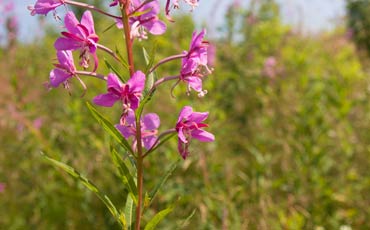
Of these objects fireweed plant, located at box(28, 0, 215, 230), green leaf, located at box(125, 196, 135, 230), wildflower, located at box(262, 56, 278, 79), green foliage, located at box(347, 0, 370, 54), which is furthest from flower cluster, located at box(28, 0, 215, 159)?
green foliage, located at box(347, 0, 370, 54)

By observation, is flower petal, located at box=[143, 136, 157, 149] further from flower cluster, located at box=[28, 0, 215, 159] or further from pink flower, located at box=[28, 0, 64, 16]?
pink flower, located at box=[28, 0, 64, 16]

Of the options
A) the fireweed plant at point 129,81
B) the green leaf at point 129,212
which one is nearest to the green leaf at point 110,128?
the fireweed plant at point 129,81

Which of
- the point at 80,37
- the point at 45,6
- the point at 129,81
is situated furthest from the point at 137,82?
the point at 45,6

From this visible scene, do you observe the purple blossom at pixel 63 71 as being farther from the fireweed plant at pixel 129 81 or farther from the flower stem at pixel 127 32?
the flower stem at pixel 127 32

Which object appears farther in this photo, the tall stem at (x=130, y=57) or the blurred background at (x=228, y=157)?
the blurred background at (x=228, y=157)

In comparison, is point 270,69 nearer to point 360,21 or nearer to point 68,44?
point 68,44

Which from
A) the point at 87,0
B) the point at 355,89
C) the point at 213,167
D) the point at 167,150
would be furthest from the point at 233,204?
the point at 87,0

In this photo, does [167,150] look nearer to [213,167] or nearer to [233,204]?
[213,167]
